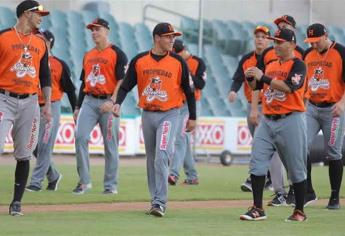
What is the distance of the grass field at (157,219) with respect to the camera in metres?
9.65

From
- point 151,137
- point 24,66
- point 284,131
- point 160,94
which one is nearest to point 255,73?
point 284,131

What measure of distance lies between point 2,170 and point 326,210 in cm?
812

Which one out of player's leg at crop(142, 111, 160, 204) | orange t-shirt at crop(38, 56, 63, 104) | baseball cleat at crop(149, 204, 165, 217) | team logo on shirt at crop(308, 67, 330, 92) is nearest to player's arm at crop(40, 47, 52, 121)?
player's leg at crop(142, 111, 160, 204)

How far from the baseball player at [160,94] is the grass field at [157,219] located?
25.8 inches

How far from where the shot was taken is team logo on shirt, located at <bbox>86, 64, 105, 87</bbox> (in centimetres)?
1413

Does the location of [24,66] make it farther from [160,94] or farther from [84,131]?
[84,131]

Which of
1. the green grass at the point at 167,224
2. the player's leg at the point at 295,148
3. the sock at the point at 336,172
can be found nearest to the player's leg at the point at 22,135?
the green grass at the point at 167,224

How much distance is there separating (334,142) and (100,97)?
3.60 meters

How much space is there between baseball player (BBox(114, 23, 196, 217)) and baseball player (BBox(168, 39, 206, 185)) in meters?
4.78

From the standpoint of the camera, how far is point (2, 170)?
18656 mm

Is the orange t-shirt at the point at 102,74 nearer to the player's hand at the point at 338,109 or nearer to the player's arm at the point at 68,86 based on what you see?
the player's arm at the point at 68,86

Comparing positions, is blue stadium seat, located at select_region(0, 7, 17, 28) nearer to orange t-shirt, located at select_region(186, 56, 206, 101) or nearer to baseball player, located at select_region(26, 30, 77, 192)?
orange t-shirt, located at select_region(186, 56, 206, 101)

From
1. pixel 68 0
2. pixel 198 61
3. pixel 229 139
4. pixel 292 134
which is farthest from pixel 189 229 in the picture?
pixel 68 0

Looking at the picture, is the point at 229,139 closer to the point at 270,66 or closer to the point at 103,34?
the point at 103,34
